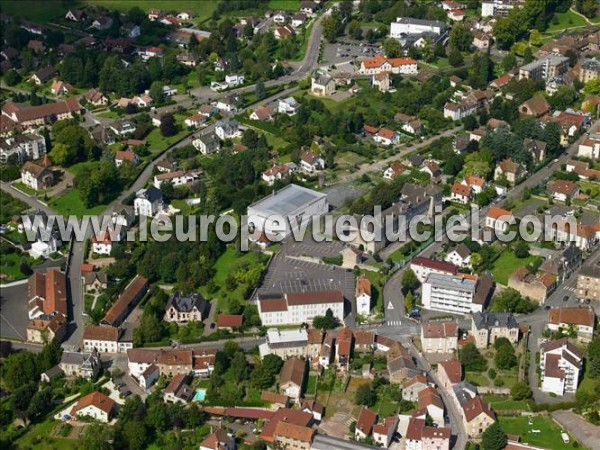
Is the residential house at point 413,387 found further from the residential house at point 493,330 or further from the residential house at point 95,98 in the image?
the residential house at point 95,98

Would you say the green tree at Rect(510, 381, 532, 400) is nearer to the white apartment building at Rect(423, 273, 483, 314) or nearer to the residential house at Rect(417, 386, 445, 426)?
the residential house at Rect(417, 386, 445, 426)

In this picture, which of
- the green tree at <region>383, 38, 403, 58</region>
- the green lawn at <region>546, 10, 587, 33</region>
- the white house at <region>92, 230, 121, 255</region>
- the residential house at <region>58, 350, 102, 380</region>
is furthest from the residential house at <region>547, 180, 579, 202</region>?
the green lawn at <region>546, 10, 587, 33</region>

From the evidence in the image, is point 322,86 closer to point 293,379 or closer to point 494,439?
point 293,379

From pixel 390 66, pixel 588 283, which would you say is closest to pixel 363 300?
pixel 588 283

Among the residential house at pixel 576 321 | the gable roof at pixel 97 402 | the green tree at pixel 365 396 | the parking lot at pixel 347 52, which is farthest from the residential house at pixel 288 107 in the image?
the gable roof at pixel 97 402

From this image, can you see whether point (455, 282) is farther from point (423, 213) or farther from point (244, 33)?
point (244, 33)

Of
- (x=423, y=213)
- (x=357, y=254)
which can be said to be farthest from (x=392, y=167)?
(x=357, y=254)
